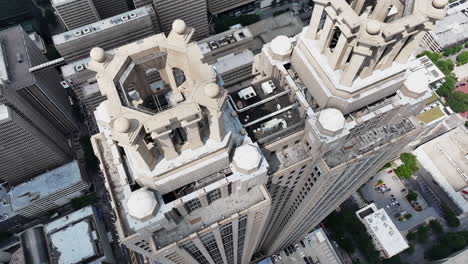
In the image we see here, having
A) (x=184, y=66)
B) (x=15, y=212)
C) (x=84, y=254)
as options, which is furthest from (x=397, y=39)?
(x=15, y=212)

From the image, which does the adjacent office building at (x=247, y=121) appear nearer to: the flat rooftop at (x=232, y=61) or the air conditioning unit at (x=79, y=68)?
the flat rooftop at (x=232, y=61)

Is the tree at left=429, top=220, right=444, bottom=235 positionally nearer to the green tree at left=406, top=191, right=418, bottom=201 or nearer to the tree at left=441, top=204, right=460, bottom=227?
the tree at left=441, top=204, right=460, bottom=227

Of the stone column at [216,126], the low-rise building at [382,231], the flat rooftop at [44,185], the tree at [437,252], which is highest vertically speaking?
the flat rooftop at [44,185]

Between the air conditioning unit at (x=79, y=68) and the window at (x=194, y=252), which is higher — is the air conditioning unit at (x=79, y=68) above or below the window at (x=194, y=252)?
above

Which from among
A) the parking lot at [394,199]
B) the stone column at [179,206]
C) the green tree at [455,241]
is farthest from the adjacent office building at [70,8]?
the green tree at [455,241]

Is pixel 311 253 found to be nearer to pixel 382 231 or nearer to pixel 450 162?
pixel 382 231

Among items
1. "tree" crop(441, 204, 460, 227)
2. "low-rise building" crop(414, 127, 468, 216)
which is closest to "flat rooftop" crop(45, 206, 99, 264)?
"tree" crop(441, 204, 460, 227)

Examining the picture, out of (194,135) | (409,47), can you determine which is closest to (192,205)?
(194,135)
